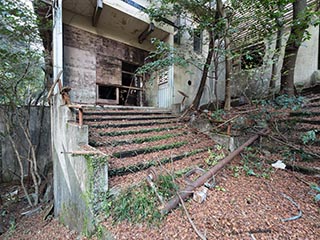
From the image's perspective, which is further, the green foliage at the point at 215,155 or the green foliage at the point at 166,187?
the green foliage at the point at 215,155

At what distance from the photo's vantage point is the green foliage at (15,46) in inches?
148

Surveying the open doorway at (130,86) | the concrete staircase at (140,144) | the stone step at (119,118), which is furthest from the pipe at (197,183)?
the open doorway at (130,86)

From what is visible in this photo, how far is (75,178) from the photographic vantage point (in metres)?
2.45

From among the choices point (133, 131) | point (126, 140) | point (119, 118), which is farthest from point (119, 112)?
point (126, 140)

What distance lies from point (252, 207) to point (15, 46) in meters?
6.04

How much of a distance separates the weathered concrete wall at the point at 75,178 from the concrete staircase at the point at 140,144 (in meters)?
0.30

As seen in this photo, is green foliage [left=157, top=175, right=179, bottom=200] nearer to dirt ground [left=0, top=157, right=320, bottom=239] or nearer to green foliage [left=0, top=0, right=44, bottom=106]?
dirt ground [left=0, top=157, right=320, bottom=239]

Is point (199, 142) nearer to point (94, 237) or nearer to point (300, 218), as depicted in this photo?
point (300, 218)

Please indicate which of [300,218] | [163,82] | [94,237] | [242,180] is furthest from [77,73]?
[300,218]

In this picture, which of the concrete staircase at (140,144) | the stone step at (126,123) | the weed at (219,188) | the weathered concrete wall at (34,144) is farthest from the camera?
the weathered concrete wall at (34,144)

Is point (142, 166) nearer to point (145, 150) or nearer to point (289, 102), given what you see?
point (145, 150)

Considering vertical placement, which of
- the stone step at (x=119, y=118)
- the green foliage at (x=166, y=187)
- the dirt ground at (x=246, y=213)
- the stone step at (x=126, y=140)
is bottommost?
the dirt ground at (x=246, y=213)

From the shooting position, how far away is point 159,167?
2.61 metres

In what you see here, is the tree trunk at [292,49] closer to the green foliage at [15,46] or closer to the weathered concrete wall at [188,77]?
the weathered concrete wall at [188,77]
